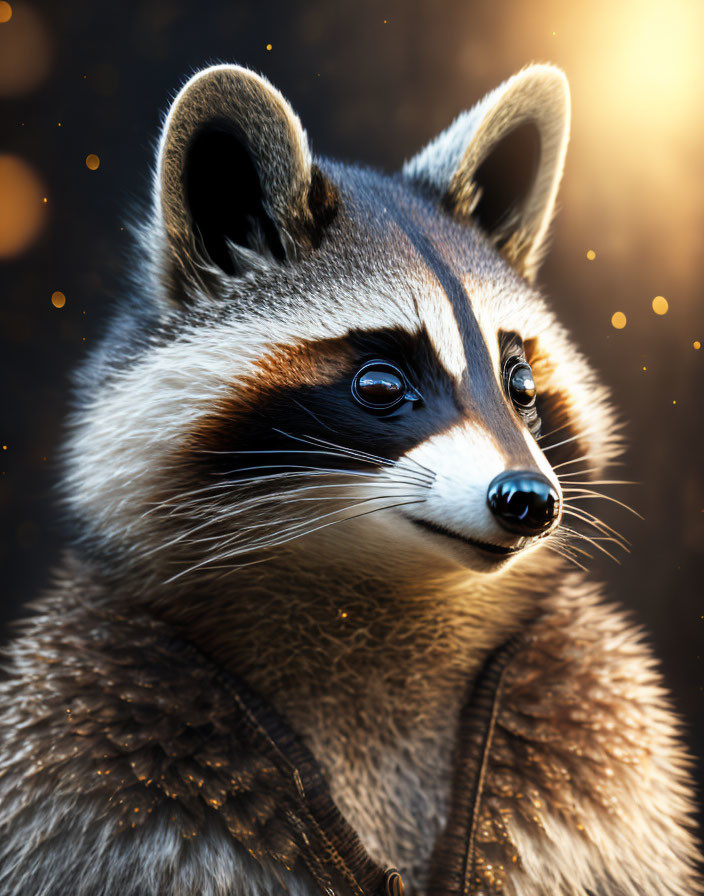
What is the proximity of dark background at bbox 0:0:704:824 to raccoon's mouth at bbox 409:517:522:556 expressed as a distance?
456 millimetres

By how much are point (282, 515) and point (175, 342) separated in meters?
0.23

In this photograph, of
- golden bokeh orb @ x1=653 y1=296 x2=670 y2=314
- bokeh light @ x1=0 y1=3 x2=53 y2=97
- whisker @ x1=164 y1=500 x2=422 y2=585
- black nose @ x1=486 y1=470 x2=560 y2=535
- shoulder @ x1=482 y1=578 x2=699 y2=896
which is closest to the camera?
black nose @ x1=486 y1=470 x2=560 y2=535

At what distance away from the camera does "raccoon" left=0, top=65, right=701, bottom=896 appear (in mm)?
814

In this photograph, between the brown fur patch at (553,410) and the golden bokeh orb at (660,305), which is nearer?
the brown fur patch at (553,410)

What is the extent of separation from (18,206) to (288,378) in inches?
20.6

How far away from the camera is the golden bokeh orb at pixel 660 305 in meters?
1.36

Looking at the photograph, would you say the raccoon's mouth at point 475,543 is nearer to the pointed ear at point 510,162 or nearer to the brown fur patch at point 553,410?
the brown fur patch at point 553,410

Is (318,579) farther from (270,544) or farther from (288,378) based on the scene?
(288,378)

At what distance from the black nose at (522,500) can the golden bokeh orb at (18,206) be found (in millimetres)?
757

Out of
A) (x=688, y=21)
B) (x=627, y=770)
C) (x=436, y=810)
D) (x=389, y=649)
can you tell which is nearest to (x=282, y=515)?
(x=389, y=649)

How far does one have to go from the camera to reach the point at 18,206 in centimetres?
108

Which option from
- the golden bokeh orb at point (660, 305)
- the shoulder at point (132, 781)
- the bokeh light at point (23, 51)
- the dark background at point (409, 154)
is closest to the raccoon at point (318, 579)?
the shoulder at point (132, 781)

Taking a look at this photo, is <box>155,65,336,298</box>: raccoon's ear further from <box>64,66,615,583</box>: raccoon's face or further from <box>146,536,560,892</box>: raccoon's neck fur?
<box>146,536,560,892</box>: raccoon's neck fur

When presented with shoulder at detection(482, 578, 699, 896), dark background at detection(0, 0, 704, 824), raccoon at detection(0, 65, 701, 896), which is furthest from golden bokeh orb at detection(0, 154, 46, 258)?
shoulder at detection(482, 578, 699, 896)
